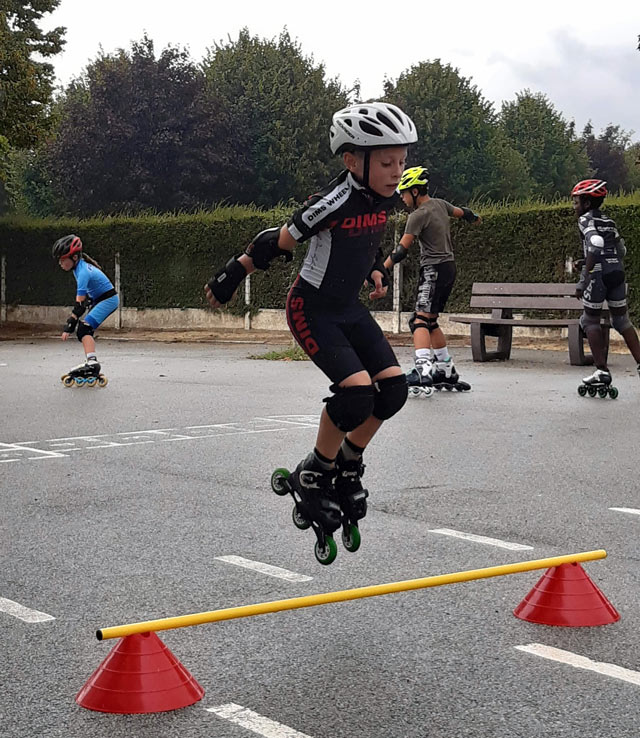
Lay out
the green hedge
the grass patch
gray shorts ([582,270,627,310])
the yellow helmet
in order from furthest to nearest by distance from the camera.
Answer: the green hedge
the grass patch
the yellow helmet
gray shorts ([582,270,627,310])

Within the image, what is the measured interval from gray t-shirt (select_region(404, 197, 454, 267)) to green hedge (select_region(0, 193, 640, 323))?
25.6 ft

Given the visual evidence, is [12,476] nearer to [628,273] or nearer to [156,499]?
[156,499]

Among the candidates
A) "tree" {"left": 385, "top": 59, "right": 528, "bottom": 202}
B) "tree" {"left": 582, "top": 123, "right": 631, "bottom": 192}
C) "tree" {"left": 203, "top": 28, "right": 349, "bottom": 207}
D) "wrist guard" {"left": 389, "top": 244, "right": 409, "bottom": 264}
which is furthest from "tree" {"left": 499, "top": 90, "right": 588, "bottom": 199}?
"wrist guard" {"left": 389, "top": 244, "right": 409, "bottom": 264}

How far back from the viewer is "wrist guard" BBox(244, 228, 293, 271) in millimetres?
5230

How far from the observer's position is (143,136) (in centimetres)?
5119

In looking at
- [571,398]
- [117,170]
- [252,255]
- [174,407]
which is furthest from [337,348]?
[117,170]

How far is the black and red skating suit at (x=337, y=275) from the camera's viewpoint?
5.30 meters

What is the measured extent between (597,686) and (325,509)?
163 cm

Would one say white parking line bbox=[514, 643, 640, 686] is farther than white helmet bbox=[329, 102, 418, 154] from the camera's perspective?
No

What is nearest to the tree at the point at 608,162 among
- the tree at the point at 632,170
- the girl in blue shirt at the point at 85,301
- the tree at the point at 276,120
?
the tree at the point at 632,170

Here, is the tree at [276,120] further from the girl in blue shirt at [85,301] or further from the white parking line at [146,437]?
the white parking line at [146,437]

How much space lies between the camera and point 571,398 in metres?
13.5

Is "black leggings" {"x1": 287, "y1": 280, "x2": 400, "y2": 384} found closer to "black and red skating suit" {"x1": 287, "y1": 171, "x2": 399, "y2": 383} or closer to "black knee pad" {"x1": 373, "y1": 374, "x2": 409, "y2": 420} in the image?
"black and red skating suit" {"x1": 287, "y1": 171, "x2": 399, "y2": 383}

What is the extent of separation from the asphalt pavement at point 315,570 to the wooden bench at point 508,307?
261 inches
